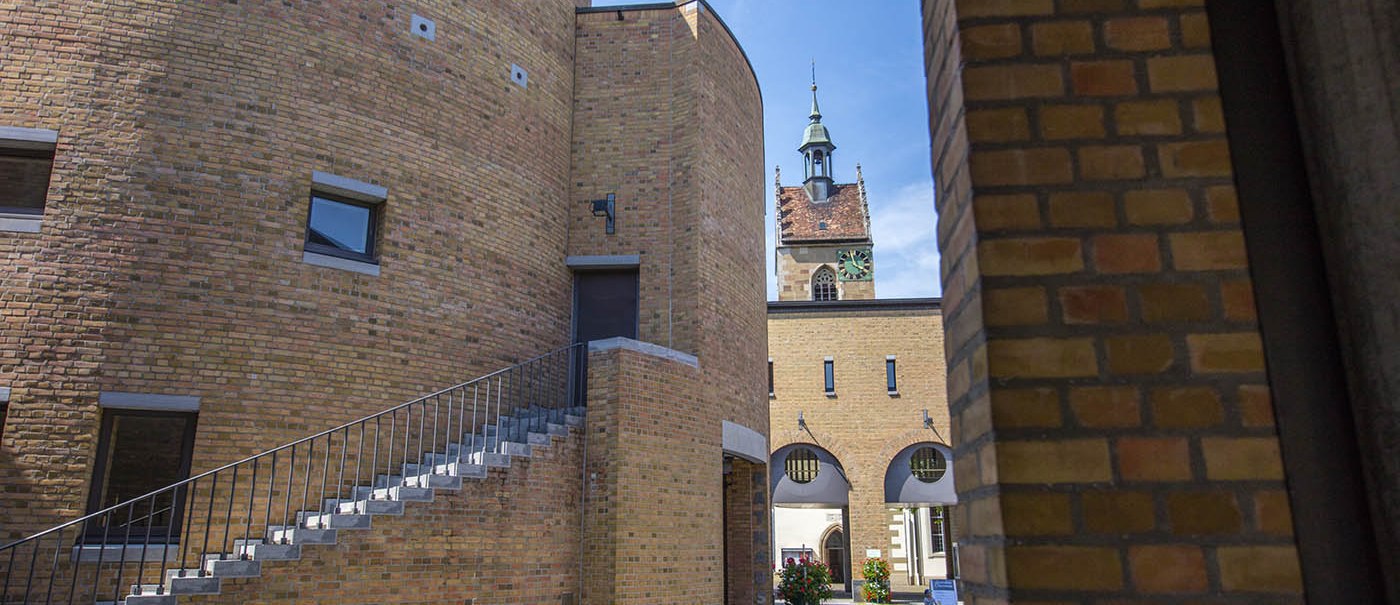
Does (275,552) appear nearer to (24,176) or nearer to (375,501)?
(375,501)

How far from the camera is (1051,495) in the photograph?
170cm

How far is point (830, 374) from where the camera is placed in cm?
3152

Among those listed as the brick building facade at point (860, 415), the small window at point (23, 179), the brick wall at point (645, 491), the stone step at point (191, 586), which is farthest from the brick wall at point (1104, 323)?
the brick building facade at point (860, 415)

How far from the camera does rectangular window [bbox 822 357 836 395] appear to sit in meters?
31.3

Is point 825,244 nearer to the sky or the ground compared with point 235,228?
nearer to the sky

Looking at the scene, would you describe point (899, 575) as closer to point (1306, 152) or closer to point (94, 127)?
point (94, 127)

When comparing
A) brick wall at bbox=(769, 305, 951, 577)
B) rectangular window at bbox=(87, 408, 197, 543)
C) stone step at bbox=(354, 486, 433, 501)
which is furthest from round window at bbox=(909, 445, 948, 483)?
rectangular window at bbox=(87, 408, 197, 543)

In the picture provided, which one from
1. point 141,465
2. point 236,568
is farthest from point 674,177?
point 236,568

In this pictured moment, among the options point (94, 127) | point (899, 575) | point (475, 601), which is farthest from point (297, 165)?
point (899, 575)

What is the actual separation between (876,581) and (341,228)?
2019 centimetres

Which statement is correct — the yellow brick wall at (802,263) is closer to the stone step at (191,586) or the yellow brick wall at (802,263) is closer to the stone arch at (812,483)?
the stone arch at (812,483)

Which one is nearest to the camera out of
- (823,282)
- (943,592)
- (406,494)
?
(406,494)

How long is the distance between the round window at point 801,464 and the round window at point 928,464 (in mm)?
3227

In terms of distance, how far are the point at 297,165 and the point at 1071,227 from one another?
444 inches
